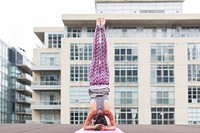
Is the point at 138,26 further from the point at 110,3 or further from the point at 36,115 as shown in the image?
the point at 36,115

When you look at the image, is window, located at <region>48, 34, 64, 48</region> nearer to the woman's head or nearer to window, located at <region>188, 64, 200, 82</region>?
window, located at <region>188, 64, 200, 82</region>

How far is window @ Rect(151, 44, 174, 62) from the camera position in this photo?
45.0 meters

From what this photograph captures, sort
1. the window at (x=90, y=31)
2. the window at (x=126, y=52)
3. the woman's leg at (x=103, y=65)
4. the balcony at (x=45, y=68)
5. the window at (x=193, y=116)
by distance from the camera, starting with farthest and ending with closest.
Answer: the balcony at (x=45, y=68) → the window at (x=90, y=31) → the window at (x=126, y=52) → the window at (x=193, y=116) → the woman's leg at (x=103, y=65)

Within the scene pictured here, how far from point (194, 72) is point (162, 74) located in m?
3.21

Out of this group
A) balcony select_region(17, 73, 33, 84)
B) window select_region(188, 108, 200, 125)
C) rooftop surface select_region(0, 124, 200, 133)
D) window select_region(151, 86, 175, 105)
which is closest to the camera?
rooftop surface select_region(0, 124, 200, 133)

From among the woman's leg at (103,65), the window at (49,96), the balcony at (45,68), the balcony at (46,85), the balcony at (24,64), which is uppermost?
the balcony at (24,64)

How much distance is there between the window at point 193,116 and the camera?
43906 millimetres

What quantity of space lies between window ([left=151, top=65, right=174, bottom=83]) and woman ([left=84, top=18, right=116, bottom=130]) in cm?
2800

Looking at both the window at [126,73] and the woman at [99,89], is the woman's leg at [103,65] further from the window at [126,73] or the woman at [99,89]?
the window at [126,73]

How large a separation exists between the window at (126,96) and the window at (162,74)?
7.50 feet

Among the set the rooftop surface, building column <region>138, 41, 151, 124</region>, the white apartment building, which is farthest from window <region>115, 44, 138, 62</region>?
the rooftop surface

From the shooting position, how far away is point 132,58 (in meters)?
45.1

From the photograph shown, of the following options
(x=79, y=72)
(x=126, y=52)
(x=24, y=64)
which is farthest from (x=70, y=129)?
(x=24, y=64)

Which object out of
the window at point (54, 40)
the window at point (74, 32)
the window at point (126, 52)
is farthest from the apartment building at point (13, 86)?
the window at point (126, 52)
